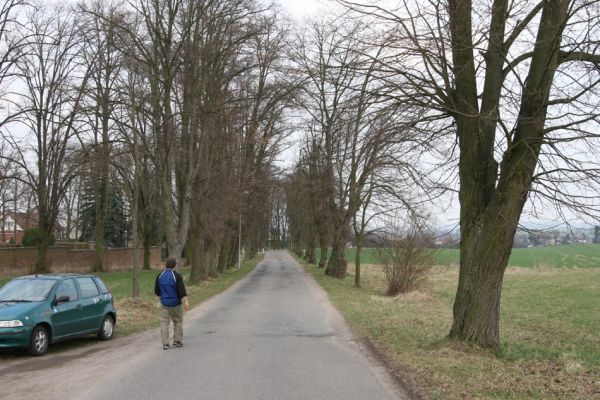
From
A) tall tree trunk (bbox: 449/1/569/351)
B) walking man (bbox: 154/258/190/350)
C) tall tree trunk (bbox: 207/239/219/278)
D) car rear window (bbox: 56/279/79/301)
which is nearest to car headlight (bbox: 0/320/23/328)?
car rear window (bbox: 56/279/79/301)

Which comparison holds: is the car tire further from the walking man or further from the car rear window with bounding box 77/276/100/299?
the walking man

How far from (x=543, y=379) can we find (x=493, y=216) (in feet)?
9.64

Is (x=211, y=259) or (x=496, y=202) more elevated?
(x=496, y=202)

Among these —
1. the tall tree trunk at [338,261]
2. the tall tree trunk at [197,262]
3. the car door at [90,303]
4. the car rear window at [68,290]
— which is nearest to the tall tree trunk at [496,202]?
the car door at [90,303]

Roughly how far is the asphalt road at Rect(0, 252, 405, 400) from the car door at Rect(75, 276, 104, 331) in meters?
0.48

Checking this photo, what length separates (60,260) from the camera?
4691cm

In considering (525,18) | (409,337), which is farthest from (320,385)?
(525,18)

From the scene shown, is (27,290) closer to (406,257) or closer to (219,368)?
(219,368)

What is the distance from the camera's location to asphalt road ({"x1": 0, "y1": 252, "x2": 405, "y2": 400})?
768 cm

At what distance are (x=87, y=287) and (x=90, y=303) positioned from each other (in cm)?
48

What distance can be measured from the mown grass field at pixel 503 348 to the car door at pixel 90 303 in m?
5.82

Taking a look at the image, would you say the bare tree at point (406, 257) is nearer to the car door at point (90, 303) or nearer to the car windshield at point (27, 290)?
the car door at point (90, 303)

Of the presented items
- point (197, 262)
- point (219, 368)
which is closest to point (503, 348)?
point (219, 368)

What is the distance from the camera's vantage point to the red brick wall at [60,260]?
4203cm
